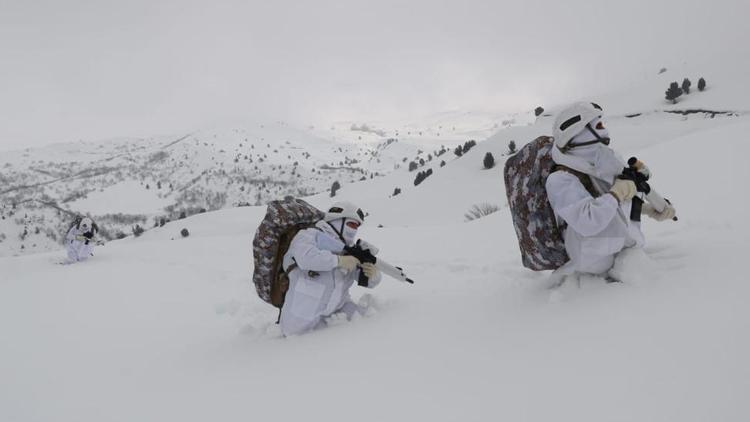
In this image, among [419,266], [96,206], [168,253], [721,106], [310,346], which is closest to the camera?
[310,346]

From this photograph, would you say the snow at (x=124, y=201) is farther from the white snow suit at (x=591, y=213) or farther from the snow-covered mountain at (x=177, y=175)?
the white snow suit at (x=591, y=213)

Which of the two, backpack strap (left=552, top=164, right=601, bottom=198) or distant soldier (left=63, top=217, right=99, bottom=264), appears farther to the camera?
distant soldier (left=63, top=217, right=99, bottom=264)

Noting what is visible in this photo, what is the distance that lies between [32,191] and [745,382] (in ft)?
237

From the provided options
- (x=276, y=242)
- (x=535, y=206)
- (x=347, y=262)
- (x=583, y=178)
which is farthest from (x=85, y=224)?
(x=583, y=178)

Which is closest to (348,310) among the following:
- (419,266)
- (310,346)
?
(310,346)

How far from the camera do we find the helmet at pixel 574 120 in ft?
8.01

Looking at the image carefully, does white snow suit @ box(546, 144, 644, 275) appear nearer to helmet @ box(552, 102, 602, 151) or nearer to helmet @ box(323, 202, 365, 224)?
helmet @ box(552, 102, 602, 151)

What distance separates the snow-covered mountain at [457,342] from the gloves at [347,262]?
0.37 meters

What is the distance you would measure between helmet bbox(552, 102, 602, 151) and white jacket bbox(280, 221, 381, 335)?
2.00 meters

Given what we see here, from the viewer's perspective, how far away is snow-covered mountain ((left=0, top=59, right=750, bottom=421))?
156cm

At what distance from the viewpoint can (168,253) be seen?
35.5 feet

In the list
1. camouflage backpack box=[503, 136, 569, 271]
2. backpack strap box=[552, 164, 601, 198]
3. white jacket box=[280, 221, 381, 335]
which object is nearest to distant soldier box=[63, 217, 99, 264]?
white jacket box=[280, 221, 381, 335]

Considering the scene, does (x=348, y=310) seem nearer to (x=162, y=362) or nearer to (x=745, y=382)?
(x=162, y=362)

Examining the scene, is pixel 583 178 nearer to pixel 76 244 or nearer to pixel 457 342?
pixel 457 342
